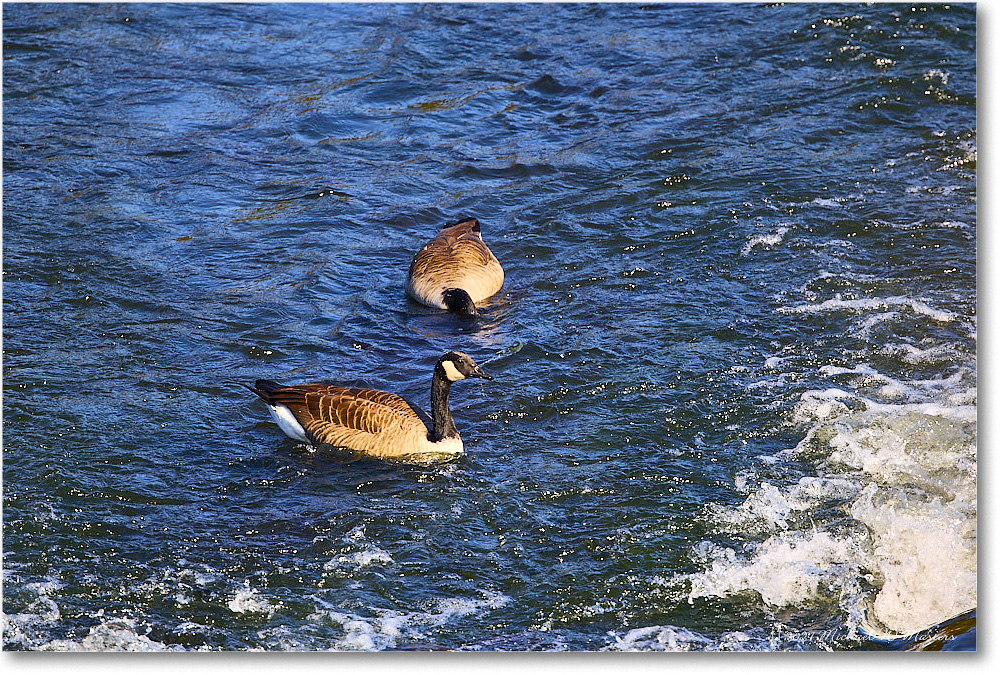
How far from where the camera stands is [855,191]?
909cm

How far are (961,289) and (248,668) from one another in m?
5.60

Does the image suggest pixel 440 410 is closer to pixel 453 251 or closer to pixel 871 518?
pixel 453 251

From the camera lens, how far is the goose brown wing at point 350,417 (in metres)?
6.59

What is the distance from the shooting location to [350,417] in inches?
260

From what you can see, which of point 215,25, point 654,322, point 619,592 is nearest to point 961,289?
point 654,322

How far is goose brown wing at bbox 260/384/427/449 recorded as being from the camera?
6590mm

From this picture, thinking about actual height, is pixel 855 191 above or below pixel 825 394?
above

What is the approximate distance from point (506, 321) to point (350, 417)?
200 centimetres

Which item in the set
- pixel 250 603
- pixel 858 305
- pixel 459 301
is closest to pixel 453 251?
pixel 459 301

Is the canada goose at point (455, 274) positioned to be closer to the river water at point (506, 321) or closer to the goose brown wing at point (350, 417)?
the river water at point (506, 321)

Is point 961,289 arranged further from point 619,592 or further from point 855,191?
point 619,592

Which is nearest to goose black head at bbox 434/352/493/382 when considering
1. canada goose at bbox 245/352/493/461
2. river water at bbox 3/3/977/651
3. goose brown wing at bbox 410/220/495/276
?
canada goose at bbox 245/352/493/461

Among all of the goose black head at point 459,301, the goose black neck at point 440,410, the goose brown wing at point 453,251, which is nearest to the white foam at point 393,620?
the goose black neck at point 440,410

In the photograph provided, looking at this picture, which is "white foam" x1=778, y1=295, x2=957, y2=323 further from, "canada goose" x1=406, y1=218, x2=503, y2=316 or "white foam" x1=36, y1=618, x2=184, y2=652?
"white foam" x1=36, y1=618, x2=184, y2=652
